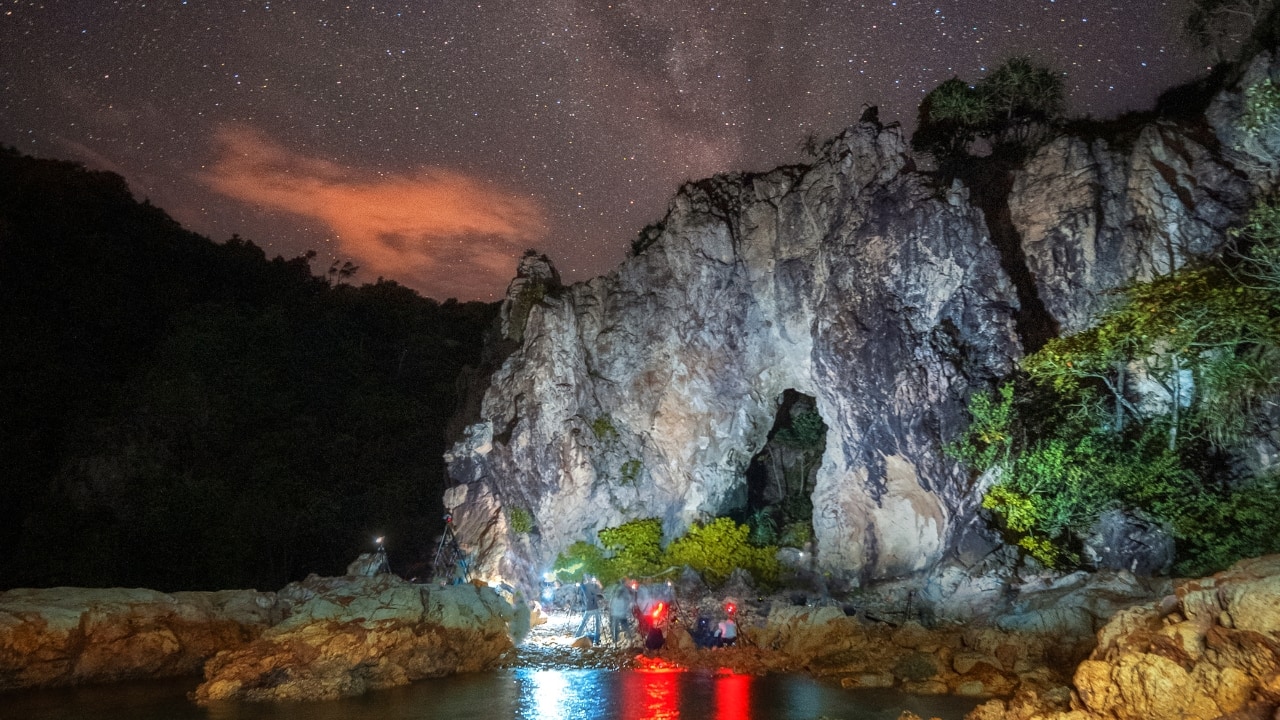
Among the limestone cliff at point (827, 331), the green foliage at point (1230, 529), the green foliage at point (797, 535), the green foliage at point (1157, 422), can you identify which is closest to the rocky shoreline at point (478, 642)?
the green foliage at point (1230, 529)

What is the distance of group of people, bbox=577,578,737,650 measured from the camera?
18.7 m

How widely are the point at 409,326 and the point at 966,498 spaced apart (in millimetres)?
32454

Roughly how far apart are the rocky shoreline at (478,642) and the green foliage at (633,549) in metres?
4.25

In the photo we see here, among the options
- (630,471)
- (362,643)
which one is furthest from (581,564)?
(362,643)

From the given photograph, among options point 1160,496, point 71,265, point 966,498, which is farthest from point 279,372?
point 1160,496

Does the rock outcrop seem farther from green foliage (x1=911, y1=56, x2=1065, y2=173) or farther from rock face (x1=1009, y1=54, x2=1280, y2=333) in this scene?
green foliage (x1=911, y1=56, x2=1065, y2=173)

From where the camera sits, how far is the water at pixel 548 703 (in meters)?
12.2

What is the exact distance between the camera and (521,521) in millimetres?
27656

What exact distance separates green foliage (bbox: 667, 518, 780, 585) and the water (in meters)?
8.21

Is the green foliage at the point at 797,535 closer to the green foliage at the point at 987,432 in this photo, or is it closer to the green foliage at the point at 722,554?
the green foliage at the point at 722,554

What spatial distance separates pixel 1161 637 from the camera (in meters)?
7.96

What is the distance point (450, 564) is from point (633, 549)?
25.5ft

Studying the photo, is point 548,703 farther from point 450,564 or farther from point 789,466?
point 789,466

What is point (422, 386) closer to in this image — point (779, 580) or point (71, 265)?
point (71, 265)
